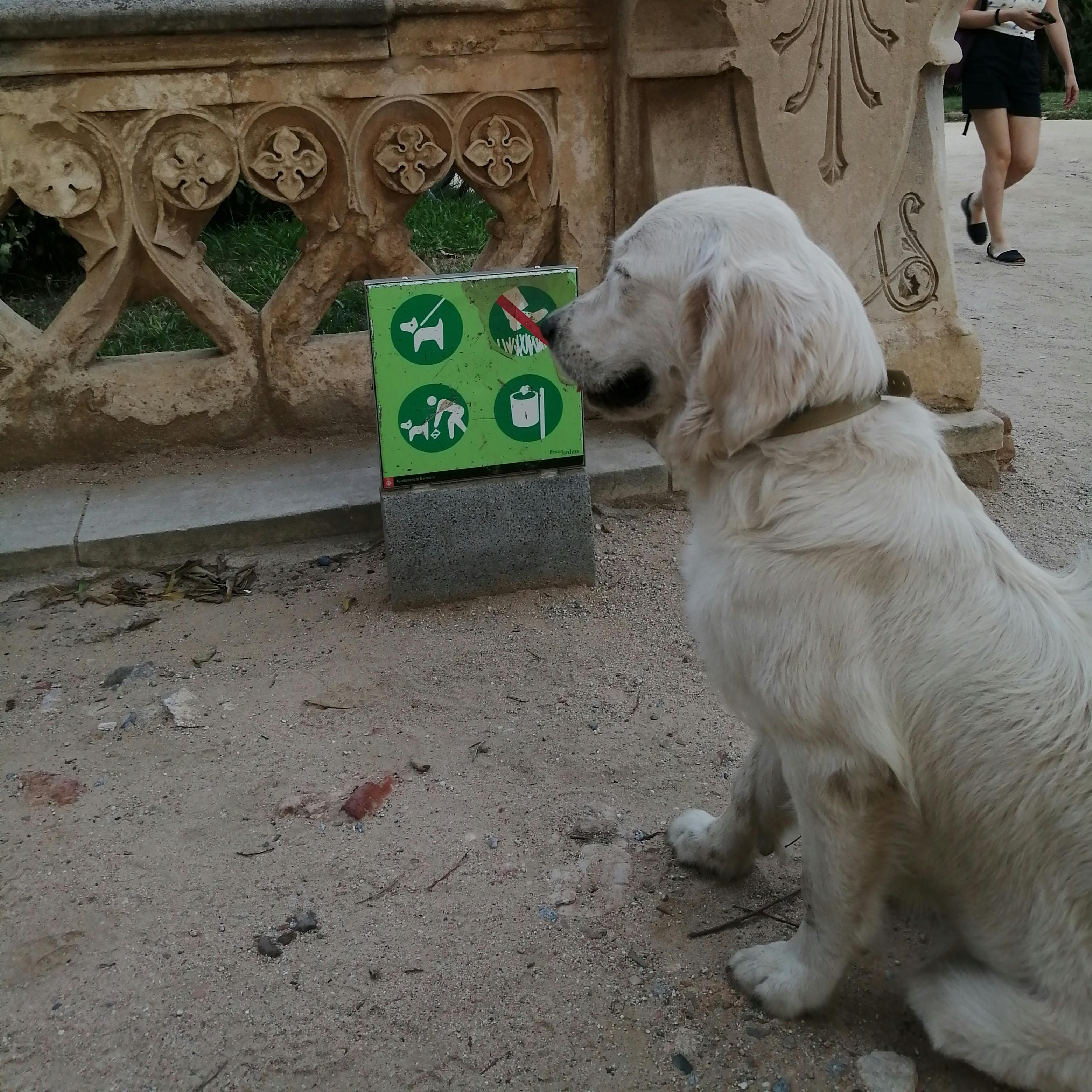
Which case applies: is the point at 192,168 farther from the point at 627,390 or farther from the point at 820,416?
the point at 820,416

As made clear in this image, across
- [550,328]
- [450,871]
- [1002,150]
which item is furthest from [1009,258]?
[450,871]

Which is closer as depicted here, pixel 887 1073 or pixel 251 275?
pixel 887 1073

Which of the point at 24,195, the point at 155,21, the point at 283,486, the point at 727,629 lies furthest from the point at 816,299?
the point at 24,195

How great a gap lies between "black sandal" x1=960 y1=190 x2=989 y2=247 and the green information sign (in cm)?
658

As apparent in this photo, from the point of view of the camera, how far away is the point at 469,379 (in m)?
3.69

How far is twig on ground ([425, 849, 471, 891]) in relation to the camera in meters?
2.66

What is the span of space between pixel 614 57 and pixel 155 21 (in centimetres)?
183

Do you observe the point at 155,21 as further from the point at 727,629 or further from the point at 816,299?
the point at 727,629

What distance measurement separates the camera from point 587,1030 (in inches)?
89.5

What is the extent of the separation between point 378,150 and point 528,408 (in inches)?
56.4

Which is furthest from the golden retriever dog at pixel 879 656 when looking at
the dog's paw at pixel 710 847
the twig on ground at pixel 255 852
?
the twig on ground at pixel 255 852

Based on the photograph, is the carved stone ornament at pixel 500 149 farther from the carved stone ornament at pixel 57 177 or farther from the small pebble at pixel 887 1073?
the small pebble at pixel 887 1073

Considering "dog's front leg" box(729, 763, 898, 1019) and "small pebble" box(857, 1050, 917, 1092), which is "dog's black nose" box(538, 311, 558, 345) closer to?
"dog's front leg" box(729, 763, 898, 1019)

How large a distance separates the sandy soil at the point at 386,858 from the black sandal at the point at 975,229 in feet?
18.0
